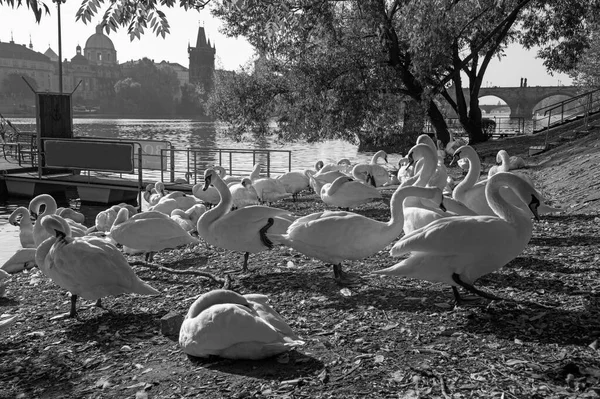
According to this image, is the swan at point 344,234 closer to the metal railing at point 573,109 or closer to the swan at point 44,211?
the swan at point 44,211

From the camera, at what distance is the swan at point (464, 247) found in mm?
4957

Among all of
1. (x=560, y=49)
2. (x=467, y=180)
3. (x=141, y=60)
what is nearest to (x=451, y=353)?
(x=467, y=180)

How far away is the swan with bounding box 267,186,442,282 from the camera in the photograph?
6.18 metres

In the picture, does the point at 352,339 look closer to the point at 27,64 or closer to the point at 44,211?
the point at 44,211

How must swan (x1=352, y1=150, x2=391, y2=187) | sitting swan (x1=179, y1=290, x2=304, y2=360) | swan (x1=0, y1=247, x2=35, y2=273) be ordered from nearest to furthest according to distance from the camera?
sitting swan (x1=179, y1=290, x2=304, y2=360) → swan (x1=0, y1=247, x2=35, y2=273) → swan (x1=352, y1=150, x2=391, y2=187)

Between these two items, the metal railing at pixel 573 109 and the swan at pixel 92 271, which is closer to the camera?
the swan at pixel 92 271

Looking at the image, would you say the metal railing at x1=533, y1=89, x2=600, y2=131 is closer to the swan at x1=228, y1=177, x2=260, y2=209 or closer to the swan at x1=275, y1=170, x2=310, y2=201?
the swan at x1=275, y1=170, x2=310, y2=201

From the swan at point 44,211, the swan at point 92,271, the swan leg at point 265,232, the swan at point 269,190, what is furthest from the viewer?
the swan at point 269,190

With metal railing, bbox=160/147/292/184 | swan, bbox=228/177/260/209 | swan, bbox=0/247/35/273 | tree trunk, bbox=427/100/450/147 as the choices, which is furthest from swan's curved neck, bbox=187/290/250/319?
tree trunk, bbox=427/100/450/147

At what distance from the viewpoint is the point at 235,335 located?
4461 mm

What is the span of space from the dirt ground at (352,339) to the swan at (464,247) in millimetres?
409

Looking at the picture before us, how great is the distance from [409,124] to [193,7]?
59.1 feet

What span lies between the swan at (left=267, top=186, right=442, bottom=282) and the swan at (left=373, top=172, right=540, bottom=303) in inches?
37.3

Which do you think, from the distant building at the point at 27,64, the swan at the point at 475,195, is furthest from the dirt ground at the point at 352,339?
the distant building at the point at 27,64
